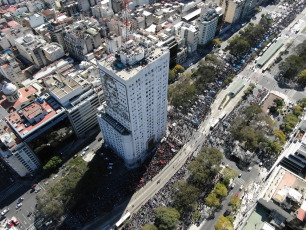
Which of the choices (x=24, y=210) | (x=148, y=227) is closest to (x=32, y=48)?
(x=24, y=210)

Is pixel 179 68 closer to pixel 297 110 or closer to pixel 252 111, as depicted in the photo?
pixel 252 111

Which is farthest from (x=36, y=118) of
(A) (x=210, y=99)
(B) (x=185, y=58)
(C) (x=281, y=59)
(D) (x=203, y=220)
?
(C) (x=281, y=59)

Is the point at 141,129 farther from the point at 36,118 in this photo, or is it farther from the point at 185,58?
the point at 185,58

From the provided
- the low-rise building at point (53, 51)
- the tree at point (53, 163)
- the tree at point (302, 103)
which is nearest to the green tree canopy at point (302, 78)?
the tree at point (302, 103)

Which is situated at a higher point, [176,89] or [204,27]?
[204,27]

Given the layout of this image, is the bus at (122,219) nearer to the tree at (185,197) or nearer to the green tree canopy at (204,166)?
the tree at (185,197)

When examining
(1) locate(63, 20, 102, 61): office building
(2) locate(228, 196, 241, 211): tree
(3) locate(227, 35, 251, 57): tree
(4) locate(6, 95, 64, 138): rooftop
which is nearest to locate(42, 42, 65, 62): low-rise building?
(1) locate(63, 20, 102, 61): office building
